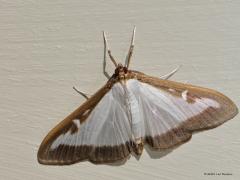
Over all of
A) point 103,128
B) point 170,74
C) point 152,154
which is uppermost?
point 170,74

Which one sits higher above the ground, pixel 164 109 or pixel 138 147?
pixel 164 109

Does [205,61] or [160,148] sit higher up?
[205,61]

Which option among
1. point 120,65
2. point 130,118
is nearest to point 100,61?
point 120,65

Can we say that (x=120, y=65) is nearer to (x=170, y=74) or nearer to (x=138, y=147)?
(x=170, y=74)

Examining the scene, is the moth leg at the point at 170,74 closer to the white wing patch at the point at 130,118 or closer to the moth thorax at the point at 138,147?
the white wing patch at the point at 130,118

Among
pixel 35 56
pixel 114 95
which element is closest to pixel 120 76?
pixel 114 95

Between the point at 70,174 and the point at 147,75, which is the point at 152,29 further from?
the point at 70,174

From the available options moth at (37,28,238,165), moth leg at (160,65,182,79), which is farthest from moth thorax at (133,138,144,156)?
moth leg at (160,65,182,79)
